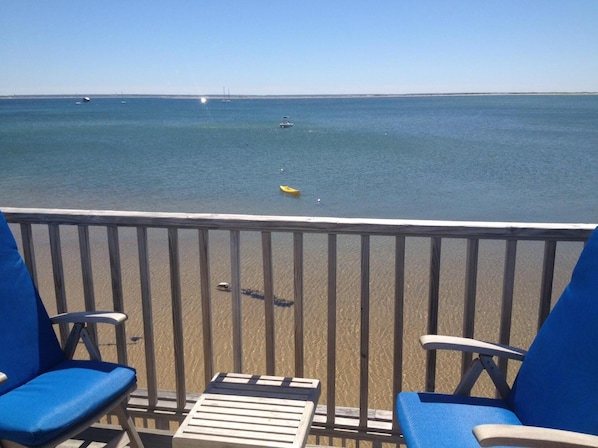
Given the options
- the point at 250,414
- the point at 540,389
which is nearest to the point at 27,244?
the point at 250,414

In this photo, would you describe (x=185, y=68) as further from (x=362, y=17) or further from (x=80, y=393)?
(x=80, y=393)

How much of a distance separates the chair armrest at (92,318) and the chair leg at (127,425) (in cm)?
35

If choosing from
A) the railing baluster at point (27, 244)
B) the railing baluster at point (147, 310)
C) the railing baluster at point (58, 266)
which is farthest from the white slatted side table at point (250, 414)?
the railing baluster at point (27, 244)

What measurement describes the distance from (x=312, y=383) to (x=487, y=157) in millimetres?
27164

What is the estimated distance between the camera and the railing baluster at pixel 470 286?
229 centimetres

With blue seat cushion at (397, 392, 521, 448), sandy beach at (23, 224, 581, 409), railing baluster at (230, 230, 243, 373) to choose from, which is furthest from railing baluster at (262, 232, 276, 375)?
sandy beach at (23, 224, 581, 409)

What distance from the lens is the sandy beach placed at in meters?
5.25

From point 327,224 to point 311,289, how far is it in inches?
207

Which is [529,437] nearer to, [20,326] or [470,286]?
[470,286]

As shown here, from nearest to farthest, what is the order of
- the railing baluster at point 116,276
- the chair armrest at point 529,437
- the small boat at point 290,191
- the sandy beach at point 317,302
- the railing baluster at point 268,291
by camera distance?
1. the chair armrest at point 529,437
2. the railing baluster at point 268,291
3. the railing baluster at point 116,276
4. the sandy beach at point 317,302
5. the small boat at point 290,191

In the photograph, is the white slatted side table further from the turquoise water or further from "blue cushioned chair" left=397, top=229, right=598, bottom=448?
the turquoise water

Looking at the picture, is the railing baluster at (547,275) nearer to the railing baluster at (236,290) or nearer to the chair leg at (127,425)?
the railing baluster at (236,290)

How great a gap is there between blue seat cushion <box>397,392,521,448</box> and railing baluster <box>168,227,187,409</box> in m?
1.11

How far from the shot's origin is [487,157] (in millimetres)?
27406
